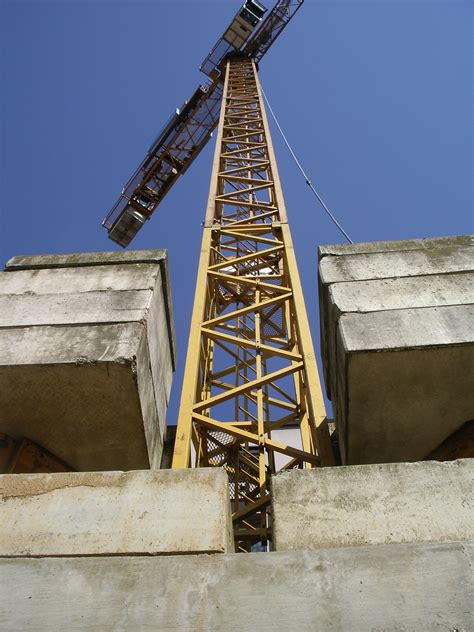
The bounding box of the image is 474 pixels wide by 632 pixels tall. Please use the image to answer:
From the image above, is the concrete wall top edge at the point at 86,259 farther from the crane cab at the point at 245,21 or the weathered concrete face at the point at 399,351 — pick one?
the crane cab at the point at 245,21

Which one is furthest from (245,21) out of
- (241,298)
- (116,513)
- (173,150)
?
(116,513)

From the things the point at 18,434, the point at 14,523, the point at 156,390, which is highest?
the point at 14,523

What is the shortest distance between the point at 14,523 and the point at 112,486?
0.56 m

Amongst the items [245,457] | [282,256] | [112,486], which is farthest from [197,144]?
[112,486]

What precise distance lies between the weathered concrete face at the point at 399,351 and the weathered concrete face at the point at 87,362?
5.44 ft

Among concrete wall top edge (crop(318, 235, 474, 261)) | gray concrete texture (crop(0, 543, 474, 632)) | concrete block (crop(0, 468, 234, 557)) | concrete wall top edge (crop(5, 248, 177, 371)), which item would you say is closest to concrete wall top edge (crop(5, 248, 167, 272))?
Result: concrete wall top edge (crop(5, 248, 177, 371))

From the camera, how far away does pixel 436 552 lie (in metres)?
2.56

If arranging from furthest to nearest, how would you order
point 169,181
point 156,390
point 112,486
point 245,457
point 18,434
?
point 169,181 < point 245,457 < point 156,390 < point 18,434 < point 112,486

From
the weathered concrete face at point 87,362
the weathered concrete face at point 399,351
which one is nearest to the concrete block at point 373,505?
the weathered concrete face at point 399,351

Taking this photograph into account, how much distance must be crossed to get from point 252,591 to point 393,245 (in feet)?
13.8

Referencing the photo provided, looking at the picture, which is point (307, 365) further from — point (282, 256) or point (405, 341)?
point (282, 256)

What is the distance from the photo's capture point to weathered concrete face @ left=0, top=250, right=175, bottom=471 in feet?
14.4

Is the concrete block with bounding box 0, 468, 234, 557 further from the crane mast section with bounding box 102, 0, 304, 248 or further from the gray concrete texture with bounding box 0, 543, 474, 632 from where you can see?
the crane mast section with bounding box 102, 0, 304, 248

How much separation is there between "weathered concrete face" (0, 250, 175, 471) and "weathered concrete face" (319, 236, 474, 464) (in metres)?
1.66
